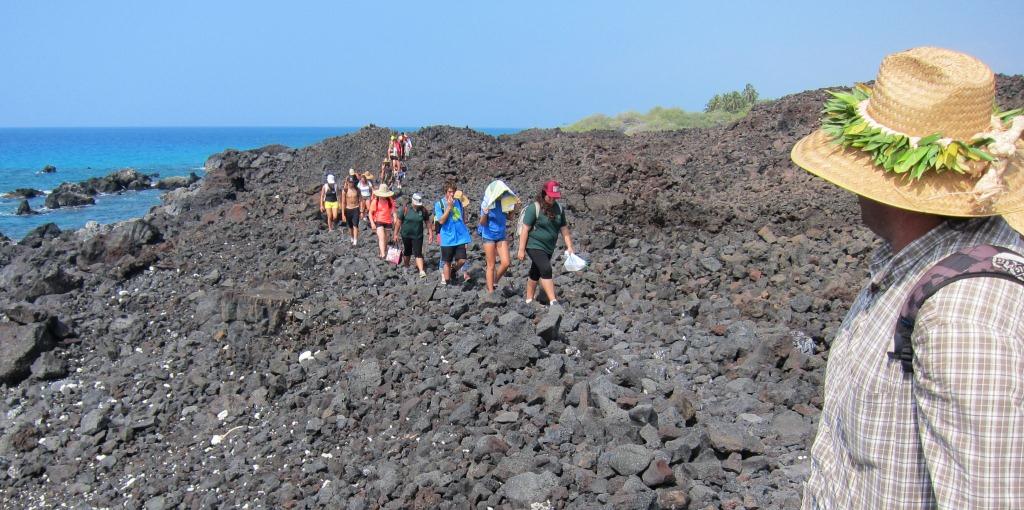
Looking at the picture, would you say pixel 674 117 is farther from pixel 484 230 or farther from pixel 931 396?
pixel 931 396

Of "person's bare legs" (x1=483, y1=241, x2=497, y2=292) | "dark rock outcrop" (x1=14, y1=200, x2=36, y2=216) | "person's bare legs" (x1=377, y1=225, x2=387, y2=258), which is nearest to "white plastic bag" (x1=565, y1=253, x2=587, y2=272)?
"person's bare legs" (x1=483, y1=241, x2=497, y2=292)

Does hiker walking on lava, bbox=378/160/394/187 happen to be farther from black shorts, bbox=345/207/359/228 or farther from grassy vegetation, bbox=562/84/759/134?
grassy vegetation, bbox=562/84/759/134

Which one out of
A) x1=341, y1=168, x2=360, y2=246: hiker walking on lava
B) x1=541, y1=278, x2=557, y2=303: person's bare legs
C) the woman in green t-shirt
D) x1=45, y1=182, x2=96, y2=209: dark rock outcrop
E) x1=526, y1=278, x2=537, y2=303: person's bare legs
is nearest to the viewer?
the woman in green t-shirt

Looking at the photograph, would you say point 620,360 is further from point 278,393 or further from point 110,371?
point 110,371

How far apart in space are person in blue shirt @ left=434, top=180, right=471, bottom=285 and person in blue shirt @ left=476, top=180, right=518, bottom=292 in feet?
2.66

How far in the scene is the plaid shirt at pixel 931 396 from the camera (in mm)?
1569

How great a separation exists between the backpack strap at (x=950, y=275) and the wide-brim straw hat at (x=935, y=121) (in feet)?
0.42

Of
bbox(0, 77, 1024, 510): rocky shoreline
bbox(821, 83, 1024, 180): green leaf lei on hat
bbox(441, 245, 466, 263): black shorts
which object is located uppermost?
bbox(821, 83, 1024, 180): green leaf lei on hat

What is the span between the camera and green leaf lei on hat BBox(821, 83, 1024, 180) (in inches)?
72.8

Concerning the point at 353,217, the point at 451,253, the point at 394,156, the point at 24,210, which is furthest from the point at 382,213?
the point at 24,210

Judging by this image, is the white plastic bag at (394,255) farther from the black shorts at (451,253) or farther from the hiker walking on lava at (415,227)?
the black shorts at (451,253)

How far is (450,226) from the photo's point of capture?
10555mm

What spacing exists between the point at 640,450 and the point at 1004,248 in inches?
140

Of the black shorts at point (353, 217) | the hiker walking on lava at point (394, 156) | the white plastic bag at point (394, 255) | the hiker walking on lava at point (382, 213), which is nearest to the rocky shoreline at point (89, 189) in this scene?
the hiker walking on lava at point (394, 156)
